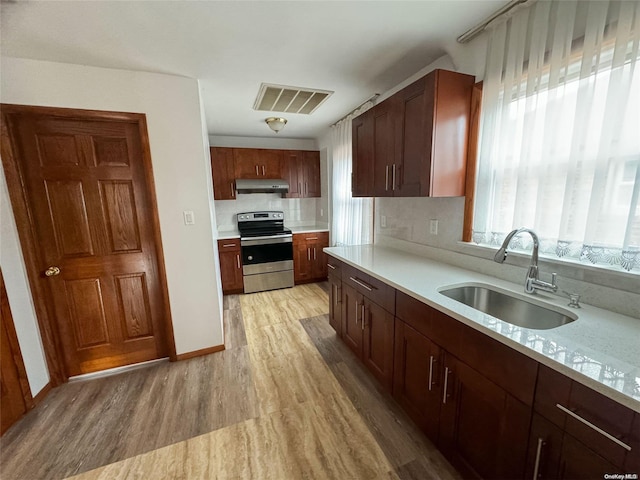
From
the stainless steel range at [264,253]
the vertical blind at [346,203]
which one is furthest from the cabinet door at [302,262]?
the vertical blind at [346,203]

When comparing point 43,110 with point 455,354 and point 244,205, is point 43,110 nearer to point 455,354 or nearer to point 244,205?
point 244,205

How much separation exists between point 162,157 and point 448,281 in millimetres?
2335

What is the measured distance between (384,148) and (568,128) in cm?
110

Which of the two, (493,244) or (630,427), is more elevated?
(493,244)

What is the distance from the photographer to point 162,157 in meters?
2.10

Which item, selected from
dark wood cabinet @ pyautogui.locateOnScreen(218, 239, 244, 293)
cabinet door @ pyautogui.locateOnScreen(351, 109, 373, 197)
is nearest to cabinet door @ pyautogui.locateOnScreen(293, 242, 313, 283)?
dark wood cabinet @ pyautogui.locateOnScreen(218, 239, 244, 293)

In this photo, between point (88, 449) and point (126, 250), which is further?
point (126, 250)

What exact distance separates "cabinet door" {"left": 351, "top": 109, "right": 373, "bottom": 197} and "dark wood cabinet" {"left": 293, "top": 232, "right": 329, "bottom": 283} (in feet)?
5.74

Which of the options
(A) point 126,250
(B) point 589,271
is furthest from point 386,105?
(A) point 126,250

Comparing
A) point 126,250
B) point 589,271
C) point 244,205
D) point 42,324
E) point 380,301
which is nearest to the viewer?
point 589,271

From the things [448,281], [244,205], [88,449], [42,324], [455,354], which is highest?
[244,205]

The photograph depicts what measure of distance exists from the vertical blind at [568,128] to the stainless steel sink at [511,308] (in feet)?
0.96

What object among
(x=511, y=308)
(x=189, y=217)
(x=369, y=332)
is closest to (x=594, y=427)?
(x=511, y=308)

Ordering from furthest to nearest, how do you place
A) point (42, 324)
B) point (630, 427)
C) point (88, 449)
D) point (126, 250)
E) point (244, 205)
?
point (244, 205) < point (126, 250) < point (42, 324) < point (88, 449) < point (630, 427)
